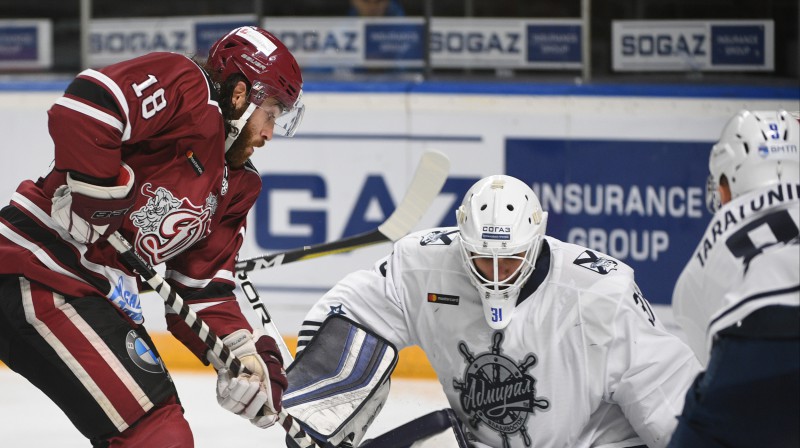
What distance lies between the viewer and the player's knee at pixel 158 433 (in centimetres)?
213

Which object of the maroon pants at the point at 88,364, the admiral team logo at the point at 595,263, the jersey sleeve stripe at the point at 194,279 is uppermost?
the admiral team logo at the point at 595,263

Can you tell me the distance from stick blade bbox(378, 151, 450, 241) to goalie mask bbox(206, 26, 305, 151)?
1.37 m

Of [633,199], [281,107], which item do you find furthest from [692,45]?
[281,107]

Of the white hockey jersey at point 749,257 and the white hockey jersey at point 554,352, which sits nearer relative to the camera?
the white hockey jersey at point 749,257

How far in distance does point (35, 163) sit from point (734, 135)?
2991mm

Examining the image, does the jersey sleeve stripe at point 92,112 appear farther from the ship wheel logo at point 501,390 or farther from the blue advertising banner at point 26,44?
the blue advertising banner at point 26,44

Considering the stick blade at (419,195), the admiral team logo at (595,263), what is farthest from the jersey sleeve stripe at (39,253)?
the stick blade at (419,195)

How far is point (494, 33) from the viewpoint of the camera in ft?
14.7

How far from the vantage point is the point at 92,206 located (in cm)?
209

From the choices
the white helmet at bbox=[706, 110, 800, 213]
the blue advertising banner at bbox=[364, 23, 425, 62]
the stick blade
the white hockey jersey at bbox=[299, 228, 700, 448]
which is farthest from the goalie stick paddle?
the white helmet at bbox=[706, 110, 800, 213]

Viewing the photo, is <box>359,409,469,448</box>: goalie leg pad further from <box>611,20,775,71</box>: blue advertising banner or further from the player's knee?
<box>611,20,775,71</box>: blue advertising banner

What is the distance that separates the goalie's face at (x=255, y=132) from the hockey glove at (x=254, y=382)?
1.16ft

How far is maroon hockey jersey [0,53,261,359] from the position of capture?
6.80ft

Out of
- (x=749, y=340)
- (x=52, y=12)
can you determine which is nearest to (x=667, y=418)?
(x=749, y=340)
